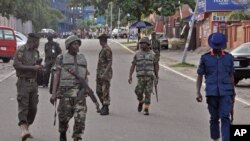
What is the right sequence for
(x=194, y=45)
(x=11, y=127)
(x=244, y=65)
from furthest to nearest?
(x=194, y=45) < (x=244, y=65) < (x=11, y=127)

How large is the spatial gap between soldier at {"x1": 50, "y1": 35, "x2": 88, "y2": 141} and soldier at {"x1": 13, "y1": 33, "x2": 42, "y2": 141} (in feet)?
4.21

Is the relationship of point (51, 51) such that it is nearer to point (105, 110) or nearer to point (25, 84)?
point (105, 110)

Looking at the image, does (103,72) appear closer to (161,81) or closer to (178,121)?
(178,121)

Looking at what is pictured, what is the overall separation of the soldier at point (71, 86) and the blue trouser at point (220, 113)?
185 cm

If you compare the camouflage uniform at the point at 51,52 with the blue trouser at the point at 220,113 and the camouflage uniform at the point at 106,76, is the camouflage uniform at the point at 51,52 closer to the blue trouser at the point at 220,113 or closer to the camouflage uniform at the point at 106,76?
the camouflage uniform at the point at 106,76

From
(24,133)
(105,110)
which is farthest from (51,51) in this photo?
(24,133)

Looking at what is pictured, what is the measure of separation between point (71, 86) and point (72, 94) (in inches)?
4.5

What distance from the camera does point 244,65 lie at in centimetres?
1928

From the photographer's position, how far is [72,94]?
8742mm

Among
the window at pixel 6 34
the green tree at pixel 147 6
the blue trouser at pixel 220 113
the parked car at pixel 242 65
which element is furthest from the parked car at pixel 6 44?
the blue trouser at pixel 220 113

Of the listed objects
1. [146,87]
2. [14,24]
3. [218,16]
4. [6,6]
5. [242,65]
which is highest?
[6,6]

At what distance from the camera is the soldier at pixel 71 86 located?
8.70m

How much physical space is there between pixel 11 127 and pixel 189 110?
4.54 metres

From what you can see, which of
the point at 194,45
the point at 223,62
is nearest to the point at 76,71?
the point at 223,62
